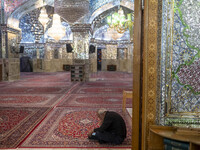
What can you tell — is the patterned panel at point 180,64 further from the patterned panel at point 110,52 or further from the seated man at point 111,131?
the patterned panel at point 110,52

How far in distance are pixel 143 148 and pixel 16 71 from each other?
283 inches

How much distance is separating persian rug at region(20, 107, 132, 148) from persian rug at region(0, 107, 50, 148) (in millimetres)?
105

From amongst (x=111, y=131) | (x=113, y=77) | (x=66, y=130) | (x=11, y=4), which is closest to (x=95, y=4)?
(x=11, y=4)

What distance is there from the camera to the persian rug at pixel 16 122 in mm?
1999

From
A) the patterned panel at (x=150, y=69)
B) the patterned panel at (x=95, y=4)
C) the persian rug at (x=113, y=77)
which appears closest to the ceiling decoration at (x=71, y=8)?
the patterned panel at (x=95, y=4)

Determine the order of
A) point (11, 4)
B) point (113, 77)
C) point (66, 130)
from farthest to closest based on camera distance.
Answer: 1. point (113, 77)
2. point (11, 4)
3. point (66, 130)

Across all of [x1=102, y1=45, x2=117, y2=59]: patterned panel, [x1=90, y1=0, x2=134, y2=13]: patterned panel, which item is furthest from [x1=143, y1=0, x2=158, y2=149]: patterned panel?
[x1=102, y1=45, x2=117, y2=59]: patterned panel

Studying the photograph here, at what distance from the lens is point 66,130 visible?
2.26 metres

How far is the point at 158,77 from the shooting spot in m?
1.36

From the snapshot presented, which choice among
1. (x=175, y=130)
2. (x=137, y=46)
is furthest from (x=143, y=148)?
(x=137, y=46)

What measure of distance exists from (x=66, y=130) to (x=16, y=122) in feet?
2.53

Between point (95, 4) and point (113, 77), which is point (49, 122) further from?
point (113, 77)

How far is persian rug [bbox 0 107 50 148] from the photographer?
2.00 meters

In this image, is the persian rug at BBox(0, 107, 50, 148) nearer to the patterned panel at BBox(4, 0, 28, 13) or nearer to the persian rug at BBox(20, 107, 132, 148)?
the persian rug at BBox(20, 107, 132, 148)
